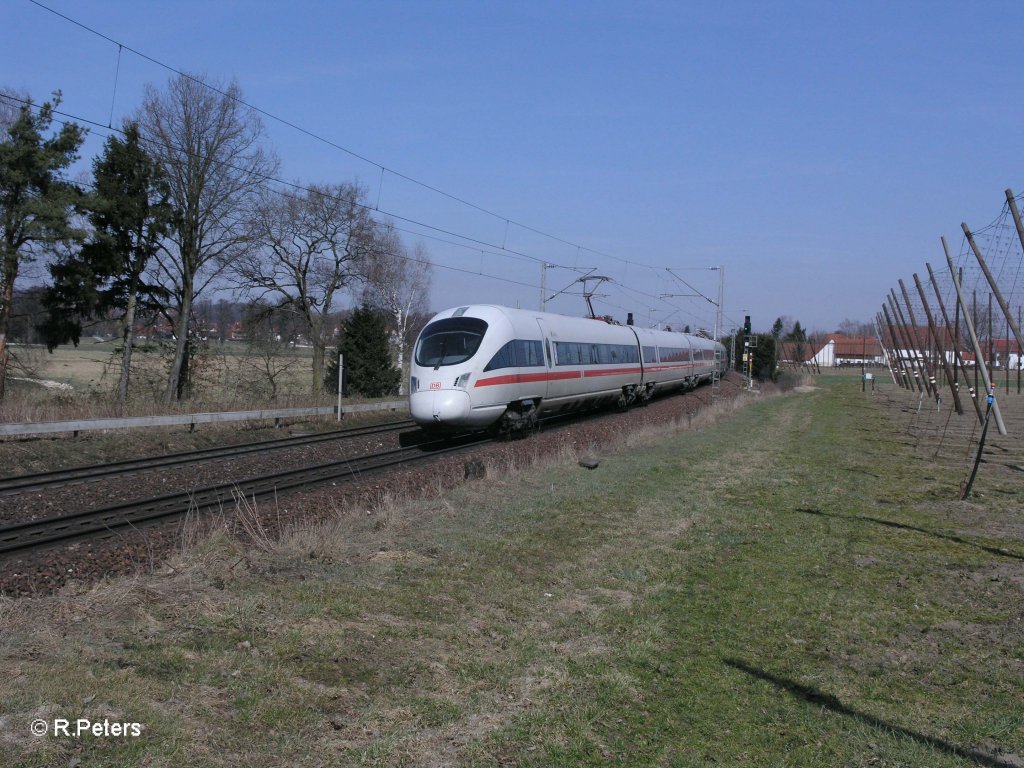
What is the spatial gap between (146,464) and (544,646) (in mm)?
12555

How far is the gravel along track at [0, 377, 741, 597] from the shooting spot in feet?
28.0

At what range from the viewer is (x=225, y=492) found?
1331 centimetres

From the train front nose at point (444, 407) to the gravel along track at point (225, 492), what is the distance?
77 cm

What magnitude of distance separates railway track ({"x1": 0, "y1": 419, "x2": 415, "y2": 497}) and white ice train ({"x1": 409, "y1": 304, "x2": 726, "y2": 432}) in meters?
3.47

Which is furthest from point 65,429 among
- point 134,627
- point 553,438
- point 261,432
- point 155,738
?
point 155,738

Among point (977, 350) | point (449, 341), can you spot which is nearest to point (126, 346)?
point (449, 341)

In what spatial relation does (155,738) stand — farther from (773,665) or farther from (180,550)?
(180,550)

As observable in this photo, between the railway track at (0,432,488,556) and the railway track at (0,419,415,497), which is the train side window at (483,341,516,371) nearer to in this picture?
the railway track at (0,432,488,556)

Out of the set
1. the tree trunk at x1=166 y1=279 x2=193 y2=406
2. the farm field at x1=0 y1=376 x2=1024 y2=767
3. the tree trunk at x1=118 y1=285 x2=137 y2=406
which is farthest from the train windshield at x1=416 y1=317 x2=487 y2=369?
the tree trunk at x1=166 y1=279 x2=193 y2=406

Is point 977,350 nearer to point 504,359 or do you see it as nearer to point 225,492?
point 504,359

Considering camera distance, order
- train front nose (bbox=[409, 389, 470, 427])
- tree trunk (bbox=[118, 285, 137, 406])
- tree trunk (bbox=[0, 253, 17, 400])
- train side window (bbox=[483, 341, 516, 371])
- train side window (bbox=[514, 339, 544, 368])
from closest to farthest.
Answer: train front nose (bbox=[409, 389, 470, 427])
train side window (bbox=[483, 341, 516, 371])
train side window (bbox=[514, 339, 544, 368])
tree trunk (bbox=[0, 253, 17, 400])
tree trunk (bbox=[118, 285, 137, 406])

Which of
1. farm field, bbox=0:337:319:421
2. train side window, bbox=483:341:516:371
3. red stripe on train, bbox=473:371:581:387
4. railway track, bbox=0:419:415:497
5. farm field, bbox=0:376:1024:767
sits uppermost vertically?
train side window, bbox=483:341:516:371

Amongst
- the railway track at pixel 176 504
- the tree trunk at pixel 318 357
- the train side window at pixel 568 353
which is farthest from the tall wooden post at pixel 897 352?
the railway track at pixel 176 504

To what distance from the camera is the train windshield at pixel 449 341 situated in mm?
18656
